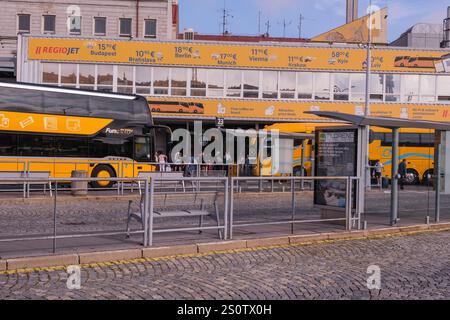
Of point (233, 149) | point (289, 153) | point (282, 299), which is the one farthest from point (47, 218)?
point (233, 149)

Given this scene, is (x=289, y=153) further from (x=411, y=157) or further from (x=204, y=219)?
(x=204, y=219)

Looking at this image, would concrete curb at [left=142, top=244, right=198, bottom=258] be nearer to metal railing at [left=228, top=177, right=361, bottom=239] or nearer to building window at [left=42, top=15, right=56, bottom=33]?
metal railing at [left=228, top=177, right=361, bottom=239]

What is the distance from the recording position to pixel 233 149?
111ft

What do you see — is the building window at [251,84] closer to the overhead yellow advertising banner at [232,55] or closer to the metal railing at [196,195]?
the overhead yellow advertising banner at [232,55]

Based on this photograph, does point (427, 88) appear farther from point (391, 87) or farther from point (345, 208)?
point (345, 208)

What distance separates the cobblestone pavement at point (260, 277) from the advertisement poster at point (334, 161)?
217 centimetres

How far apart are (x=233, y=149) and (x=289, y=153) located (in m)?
5.47

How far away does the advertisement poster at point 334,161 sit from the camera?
12.2 m

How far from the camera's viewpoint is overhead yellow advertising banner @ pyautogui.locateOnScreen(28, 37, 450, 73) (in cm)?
3556

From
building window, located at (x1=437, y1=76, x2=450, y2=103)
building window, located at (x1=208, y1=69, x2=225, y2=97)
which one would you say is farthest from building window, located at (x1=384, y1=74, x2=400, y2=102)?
building window, located at (x1=208, y1=69, x2=225, y2=97)

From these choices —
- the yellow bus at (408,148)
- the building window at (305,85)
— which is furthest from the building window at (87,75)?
the building window at (305,85)

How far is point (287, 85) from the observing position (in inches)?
1469

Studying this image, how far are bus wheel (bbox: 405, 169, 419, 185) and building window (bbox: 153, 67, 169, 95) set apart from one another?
1587 cm

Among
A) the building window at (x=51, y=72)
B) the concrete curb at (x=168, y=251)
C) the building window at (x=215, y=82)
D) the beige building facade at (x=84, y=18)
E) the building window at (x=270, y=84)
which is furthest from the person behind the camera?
the beige building facade at (x=84, y=18)
